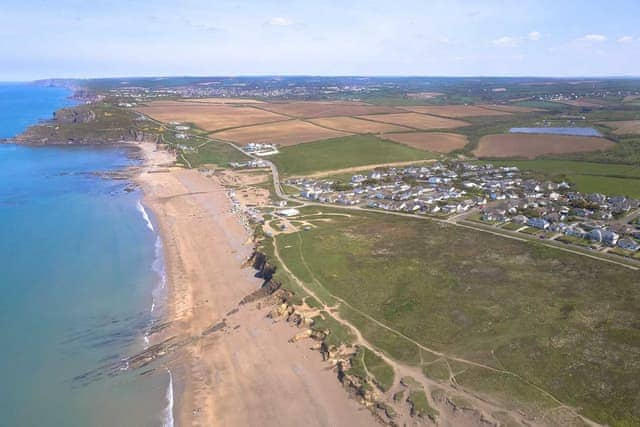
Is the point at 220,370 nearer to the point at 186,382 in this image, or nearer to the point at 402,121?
the point at 186,382

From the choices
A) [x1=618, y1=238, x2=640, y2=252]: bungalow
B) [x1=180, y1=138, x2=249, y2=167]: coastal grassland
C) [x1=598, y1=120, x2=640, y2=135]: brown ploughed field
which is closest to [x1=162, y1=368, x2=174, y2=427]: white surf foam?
[x1=618, y1=238, x2=640, y2=252]: bungalow

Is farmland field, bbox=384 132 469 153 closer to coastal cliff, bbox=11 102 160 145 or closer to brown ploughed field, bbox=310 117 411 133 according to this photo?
brown ploughed field, bbox=310 117 411 133

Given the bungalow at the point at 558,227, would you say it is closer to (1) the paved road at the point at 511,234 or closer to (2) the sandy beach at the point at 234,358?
(1) the paved road at the point at 511,234

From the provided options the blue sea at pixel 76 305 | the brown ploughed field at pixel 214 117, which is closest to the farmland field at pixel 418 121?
the brown ploughed field at pixel 214 117

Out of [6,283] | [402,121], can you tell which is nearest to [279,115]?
[402,121]

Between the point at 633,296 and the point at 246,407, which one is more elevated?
the point at 633,296

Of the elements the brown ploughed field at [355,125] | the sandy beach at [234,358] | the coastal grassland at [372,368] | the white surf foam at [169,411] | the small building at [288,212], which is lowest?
the white surf foam at [169,411]
